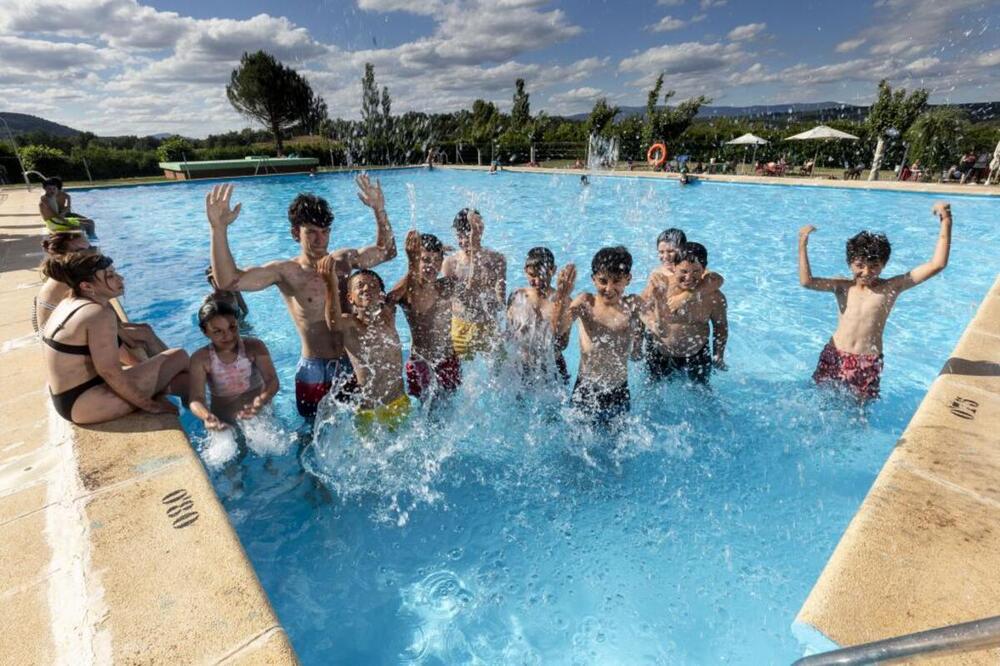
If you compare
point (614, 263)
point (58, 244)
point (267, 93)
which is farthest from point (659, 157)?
point (267, 93)

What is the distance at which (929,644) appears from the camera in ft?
3.49

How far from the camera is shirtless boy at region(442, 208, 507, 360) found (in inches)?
171

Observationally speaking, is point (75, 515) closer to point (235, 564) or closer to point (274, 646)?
point (235, 564)

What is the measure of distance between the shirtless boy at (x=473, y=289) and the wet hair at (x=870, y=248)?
9.79 feet

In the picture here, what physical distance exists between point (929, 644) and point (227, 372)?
3.80 m

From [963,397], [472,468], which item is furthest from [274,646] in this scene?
[963,397]

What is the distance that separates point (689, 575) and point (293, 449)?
3134 millimetres

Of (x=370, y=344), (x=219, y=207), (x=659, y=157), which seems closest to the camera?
(x=219, y=207)

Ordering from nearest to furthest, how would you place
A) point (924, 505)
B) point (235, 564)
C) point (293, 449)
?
point (235, 564) < point (924, 505) < point (293, 449)

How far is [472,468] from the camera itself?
153 inches

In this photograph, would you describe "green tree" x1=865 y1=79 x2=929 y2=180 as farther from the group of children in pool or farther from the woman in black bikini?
the woman in black bikini

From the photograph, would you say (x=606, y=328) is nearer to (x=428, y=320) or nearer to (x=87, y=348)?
(x=428, y=320)

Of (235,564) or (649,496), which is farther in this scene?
(649,496)

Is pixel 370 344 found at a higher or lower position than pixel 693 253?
lower
